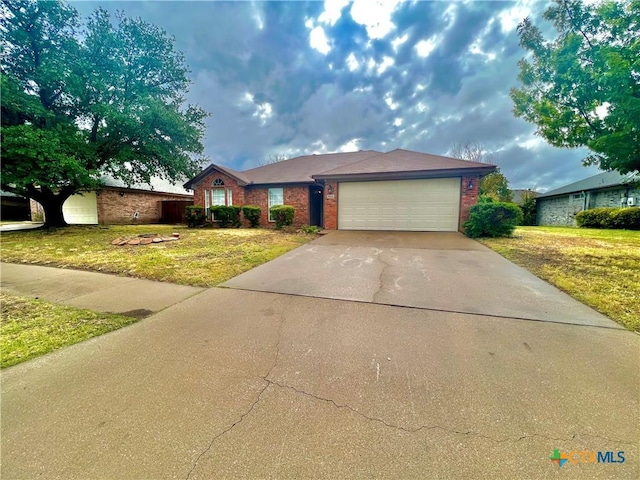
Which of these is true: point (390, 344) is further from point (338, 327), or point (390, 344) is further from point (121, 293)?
point (121, 293)

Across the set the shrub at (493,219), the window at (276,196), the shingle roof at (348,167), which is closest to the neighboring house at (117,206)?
the shingle roof at (348,167)

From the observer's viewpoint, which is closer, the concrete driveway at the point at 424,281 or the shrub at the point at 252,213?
the concrete driveway at the point at 424,281

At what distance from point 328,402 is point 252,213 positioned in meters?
13.9

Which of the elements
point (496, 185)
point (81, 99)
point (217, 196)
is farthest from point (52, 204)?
point (496, 185)

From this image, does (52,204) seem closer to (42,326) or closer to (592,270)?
(42,326)

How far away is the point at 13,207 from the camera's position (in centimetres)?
2208

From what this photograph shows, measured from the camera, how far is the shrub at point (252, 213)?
1488cm

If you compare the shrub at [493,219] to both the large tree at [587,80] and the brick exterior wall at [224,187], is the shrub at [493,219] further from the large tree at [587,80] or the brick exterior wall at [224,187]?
the brick exterior wall at [224,187]

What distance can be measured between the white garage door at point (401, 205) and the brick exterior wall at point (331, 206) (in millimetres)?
209

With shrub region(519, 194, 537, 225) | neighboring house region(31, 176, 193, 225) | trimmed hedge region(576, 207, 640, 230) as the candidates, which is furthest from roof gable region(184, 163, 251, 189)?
shrub region(519, 194, 537, 225)

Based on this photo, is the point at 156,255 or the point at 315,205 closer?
the point at 156,255

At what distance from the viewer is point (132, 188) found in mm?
19375

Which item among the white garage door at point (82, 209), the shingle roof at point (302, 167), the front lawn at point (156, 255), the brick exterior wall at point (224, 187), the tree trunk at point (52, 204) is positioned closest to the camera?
the front lawn at point (156, 255)

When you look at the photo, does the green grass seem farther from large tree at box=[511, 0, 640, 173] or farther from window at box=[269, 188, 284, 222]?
window at box=[269, 188, 284, 222]
